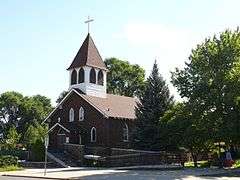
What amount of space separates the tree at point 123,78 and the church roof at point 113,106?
78.3 ft

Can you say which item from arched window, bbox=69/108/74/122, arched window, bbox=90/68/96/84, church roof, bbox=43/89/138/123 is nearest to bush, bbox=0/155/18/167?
church roof, bbox=43/89/138/123

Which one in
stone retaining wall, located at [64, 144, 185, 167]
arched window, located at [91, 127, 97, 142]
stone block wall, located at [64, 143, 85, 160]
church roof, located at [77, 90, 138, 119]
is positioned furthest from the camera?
→ arched window, located at [91, 127, 97, 142]

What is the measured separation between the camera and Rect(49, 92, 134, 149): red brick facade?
47.2 meters

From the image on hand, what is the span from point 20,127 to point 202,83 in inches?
2541

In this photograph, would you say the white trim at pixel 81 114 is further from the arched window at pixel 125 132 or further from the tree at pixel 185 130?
the tree at pixel 185 130

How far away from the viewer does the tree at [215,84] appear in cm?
3294

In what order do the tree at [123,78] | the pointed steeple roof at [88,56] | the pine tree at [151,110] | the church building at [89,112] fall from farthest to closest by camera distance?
the tree at [123,78] → the pointed steeple roof at [88,56] → the church building at [89,112] → the pine tree at [151,110]

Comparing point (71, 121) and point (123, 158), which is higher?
point (71, 121)

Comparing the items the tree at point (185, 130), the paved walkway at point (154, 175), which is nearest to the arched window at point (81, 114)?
the tree at point (185, 130)

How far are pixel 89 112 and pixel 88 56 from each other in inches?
267

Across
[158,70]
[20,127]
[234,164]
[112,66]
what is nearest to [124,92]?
[112,66]

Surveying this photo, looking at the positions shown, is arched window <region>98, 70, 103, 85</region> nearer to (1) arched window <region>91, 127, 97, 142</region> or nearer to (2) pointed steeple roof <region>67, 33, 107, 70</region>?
(2) pointed steeple roof <region>67, 33, 107, 70</region>

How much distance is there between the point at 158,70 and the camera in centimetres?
4462

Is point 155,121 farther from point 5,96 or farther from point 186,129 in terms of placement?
point 5,96
